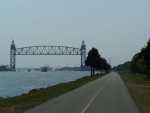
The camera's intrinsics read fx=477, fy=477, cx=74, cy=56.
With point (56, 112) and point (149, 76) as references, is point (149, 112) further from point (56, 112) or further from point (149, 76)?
point (149, 76)

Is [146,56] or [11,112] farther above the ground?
[146,56]

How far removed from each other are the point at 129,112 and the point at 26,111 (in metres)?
4.71

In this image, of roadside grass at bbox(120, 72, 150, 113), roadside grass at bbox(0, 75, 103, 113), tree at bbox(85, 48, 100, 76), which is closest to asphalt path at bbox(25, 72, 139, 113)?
roadside grass at bbox(120, 72, 150, 113)

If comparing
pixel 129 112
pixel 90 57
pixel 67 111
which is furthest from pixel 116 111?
pixel 90 57

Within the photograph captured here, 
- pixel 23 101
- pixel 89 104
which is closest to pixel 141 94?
pixel 23 101

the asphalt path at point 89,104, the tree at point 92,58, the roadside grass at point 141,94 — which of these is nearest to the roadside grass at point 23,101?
the asphalt path at point 89,104

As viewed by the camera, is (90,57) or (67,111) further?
(90,57)

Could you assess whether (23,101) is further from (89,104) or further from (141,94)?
(141,94)

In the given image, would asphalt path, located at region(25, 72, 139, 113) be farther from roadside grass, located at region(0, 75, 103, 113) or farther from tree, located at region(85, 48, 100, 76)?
tree, located at region(85, 48, 100, 76)

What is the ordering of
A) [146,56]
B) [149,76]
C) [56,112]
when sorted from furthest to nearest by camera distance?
[149,76]
[146,56]
[56,112]

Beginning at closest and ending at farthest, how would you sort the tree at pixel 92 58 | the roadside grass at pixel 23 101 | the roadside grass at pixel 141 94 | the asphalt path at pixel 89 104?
the asphalt path at pixel 89 104, the roadside grass at pixel 23 101, the roadside grass at pixel 141 94, the tree at pixel 92 58

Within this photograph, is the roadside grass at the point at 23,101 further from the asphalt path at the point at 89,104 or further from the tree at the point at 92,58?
the tree at the point at 92,58

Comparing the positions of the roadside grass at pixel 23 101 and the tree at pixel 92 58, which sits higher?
the tree at pixel 92 58

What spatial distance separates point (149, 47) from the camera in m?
75.8
